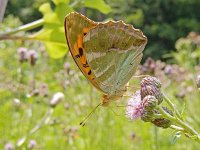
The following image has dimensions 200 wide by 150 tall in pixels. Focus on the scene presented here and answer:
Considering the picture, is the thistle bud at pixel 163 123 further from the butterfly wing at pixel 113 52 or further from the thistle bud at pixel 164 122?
the butterfly wing at pixel 113 52

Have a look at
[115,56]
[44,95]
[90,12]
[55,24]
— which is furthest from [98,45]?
[90,12]

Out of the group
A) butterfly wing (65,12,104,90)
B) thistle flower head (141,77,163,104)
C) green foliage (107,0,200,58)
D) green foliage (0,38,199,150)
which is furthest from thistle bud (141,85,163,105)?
green foliage (107,0,200,58)

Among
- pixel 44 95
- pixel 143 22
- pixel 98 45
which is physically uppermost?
pixel 98 45

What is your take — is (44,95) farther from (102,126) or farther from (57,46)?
(57,46)

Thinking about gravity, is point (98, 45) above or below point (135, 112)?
above

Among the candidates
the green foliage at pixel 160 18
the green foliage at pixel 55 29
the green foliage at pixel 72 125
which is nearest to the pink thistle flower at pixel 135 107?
the green foliage at pixel 55 29

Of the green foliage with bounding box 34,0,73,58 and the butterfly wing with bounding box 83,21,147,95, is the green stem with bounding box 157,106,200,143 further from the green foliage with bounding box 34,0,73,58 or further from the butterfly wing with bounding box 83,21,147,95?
the green foliage with bounding box 34,0,73,58
